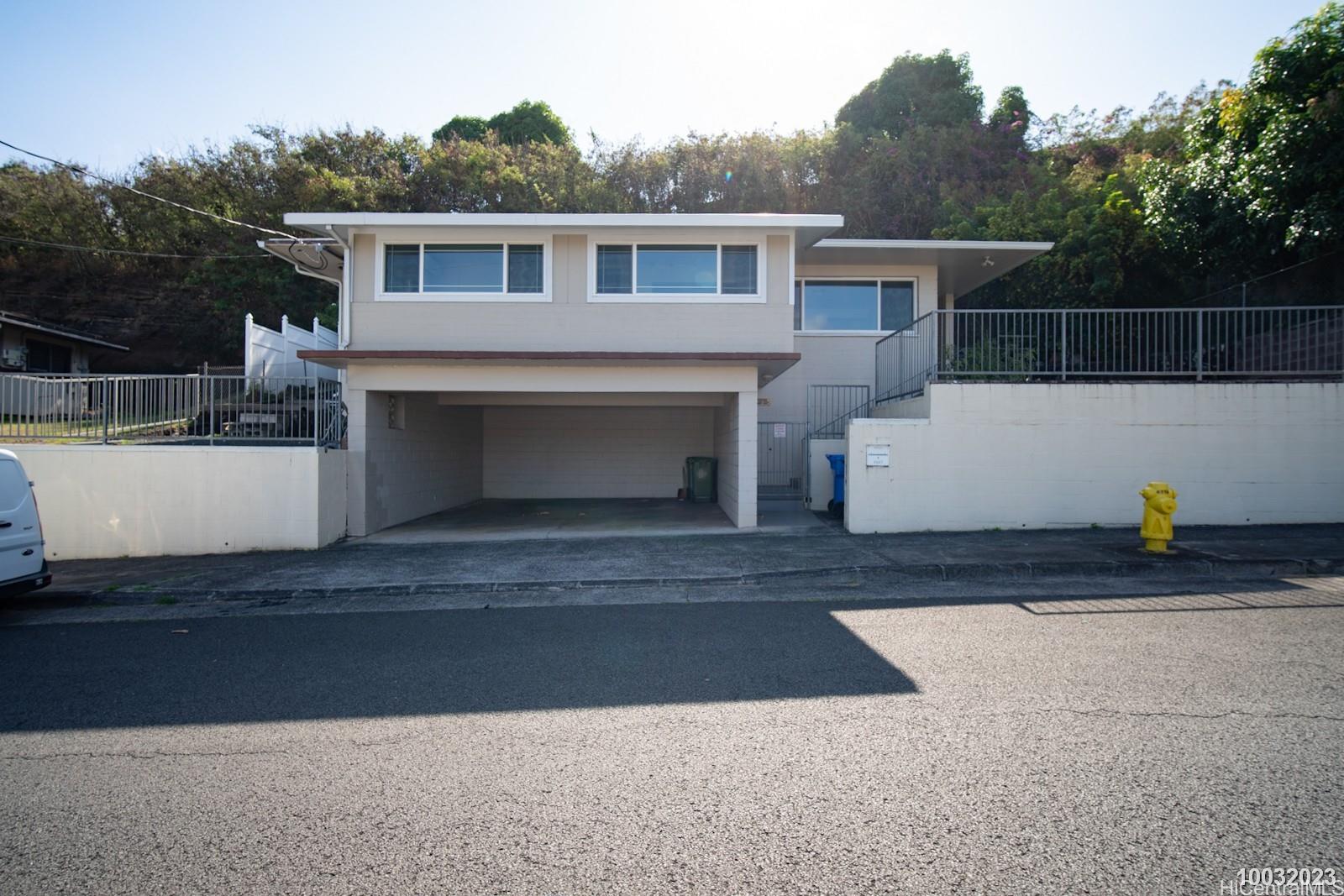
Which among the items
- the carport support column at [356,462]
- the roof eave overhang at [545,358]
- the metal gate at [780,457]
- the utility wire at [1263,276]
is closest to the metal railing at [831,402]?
the metal gate at [780,457]

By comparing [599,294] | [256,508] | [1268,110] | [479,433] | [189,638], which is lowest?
[189,638]

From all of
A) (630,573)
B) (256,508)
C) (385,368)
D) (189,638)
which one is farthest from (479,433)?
(189,638)

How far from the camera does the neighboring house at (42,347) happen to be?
82.1ft

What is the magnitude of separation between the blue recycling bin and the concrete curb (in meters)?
4.72

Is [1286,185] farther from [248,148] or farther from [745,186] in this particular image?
[248,148]

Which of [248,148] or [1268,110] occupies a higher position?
[248,148]

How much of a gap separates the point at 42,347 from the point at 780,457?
81.2 ft

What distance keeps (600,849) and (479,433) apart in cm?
1763

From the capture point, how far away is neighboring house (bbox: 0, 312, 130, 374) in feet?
82.1

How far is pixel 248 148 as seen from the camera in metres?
30.1

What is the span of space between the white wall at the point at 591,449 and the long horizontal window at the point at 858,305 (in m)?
4.16

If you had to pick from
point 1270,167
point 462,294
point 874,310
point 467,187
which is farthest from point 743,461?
point 467,187

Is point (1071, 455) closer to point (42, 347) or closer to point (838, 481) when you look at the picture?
point (838, 481)

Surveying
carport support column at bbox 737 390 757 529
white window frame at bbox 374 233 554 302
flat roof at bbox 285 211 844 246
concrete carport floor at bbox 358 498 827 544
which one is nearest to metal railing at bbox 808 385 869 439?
concrete carport floor at bbox 358 498 827 544
